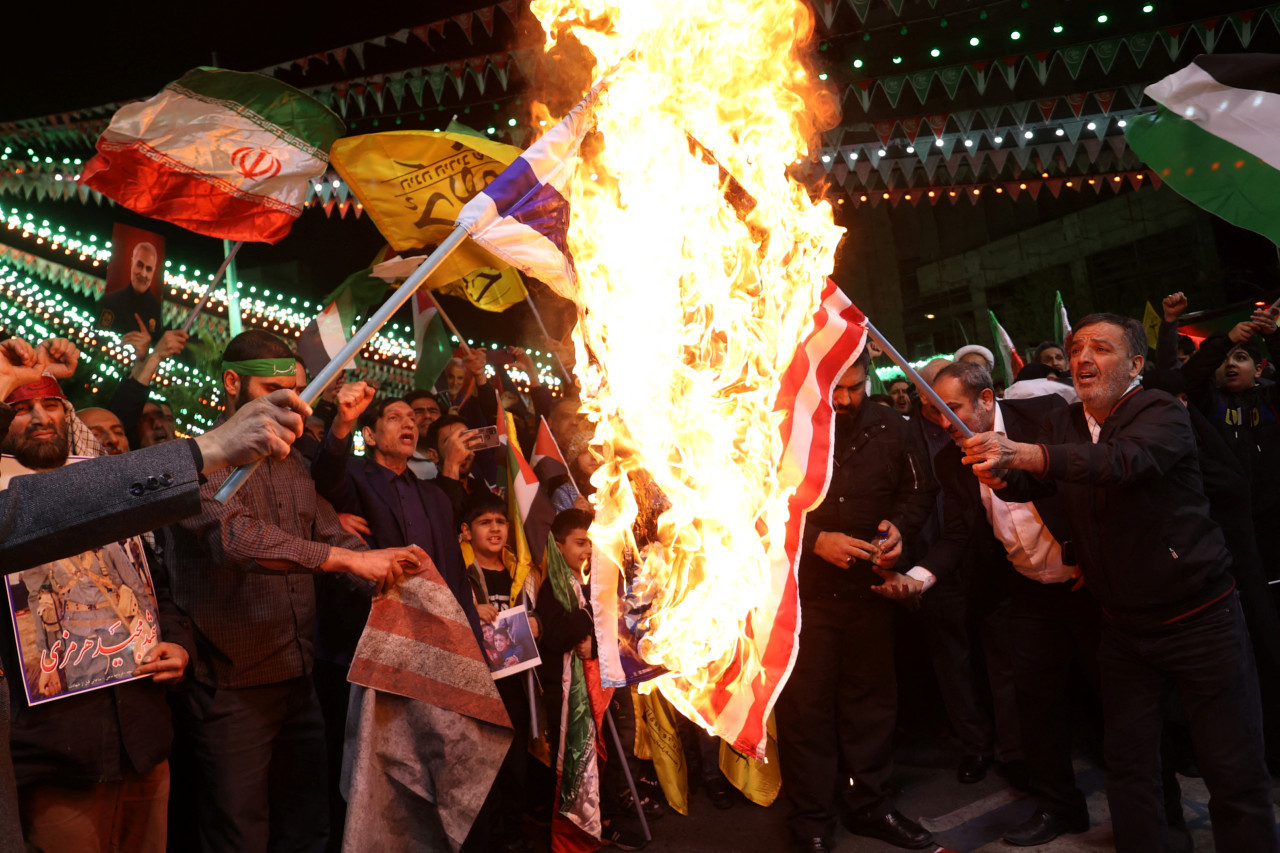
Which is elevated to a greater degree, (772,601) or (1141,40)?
(1141,40)

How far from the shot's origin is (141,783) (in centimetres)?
388

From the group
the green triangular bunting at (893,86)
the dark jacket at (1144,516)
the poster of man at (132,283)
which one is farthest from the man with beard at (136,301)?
the green triangular bunting at (893,86)

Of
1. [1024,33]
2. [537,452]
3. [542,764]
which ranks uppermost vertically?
[1024,33]

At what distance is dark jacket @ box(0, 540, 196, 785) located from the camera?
349 centimetres

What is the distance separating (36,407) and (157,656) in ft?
3.83

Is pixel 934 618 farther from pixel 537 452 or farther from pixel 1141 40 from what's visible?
pixel 1141 40

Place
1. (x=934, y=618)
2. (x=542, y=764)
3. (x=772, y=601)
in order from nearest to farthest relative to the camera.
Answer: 1. (x=772, y=601)
2. (x=542, y=764)
3. (x=934, y=618)

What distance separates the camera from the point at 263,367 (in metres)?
4.63

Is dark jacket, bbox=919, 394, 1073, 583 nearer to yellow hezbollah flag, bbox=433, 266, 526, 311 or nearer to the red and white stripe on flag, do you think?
the red and white stripe on flag

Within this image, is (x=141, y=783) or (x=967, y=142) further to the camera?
(x=967, y=142)

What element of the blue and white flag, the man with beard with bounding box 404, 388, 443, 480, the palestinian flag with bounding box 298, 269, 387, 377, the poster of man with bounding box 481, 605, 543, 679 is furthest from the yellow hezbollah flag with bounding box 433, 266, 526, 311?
the blue and white flag

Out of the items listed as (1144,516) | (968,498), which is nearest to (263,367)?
(968,498)

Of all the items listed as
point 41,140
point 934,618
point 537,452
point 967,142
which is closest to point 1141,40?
point 967,142

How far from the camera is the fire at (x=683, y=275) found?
14.0 ft
